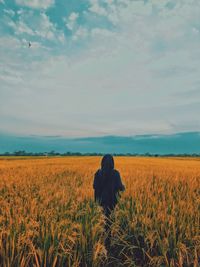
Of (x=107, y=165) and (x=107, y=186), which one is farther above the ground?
(x=107, y=165)

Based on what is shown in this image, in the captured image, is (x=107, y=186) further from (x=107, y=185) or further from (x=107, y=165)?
(x=107, y=165)

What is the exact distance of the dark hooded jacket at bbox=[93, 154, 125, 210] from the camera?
4.80 metres

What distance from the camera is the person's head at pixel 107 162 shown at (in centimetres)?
460

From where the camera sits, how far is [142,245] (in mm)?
4152

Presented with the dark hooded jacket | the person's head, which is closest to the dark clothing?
the dark hooded jacket

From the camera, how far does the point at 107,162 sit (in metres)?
4.64

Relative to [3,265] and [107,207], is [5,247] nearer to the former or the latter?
[3,265]

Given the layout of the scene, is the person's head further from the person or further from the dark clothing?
the dark clothing

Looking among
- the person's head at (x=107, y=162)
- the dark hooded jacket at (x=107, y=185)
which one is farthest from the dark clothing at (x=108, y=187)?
the person's head at (x=107, y=162)

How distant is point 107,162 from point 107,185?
514mm

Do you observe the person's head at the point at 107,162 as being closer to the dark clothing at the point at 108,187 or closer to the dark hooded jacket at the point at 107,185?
the dark hooded jacket at the point at 107,185

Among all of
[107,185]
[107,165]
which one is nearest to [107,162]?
[107,165]

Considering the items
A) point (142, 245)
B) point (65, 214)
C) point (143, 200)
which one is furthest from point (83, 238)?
point (143, 200)

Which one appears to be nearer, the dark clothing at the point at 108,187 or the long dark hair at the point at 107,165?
the long dark hair at the point at 107,165
